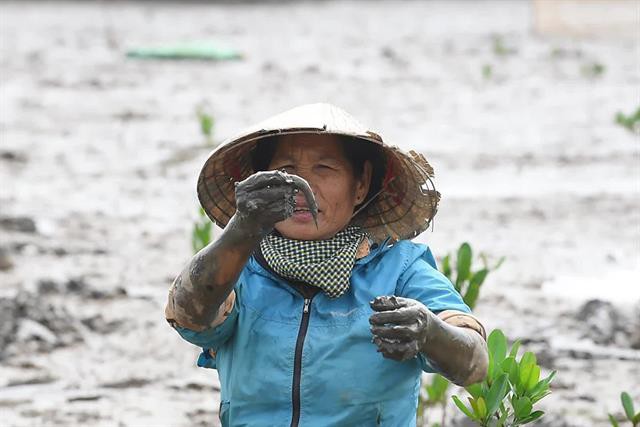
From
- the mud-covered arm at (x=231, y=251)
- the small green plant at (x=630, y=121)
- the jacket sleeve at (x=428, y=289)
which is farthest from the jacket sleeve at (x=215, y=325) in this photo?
the small green plant at (x=630, y=121)

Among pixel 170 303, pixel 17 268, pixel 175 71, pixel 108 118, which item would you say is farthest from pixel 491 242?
pixel 175 71

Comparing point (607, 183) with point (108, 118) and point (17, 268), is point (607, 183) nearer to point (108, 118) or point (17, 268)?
point (17, 268)

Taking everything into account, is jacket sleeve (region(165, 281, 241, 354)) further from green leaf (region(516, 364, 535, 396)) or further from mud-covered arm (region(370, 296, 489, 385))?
green leaf (region(516, 364, 535, 396))

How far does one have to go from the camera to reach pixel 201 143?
8.73 meters

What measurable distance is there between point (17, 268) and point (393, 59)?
27.2 ft

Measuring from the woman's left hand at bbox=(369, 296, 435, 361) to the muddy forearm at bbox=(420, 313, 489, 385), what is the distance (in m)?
0.05

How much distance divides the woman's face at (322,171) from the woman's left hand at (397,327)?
0.39 meters

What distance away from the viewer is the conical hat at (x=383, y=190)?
2.77 metres

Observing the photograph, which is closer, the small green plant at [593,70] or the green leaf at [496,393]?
the green leaf at [496,393]

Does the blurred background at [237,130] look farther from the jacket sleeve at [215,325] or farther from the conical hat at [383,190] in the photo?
the jacket sleeve at [215,325]

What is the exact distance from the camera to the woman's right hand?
2352 millimetres

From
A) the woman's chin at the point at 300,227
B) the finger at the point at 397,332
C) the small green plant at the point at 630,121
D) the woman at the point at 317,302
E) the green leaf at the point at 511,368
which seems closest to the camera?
the finger at the point at 397,332

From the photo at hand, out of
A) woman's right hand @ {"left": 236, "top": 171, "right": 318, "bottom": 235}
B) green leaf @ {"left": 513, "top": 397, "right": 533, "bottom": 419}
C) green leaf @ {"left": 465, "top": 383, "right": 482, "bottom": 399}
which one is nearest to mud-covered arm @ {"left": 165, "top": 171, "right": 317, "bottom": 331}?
woman's right hand @ {"left": 236, "top": 171, "right": 318, "bottom": 235}

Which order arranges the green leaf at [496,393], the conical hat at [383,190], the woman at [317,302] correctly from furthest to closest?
the green leaf at [496,393] → the conical hat at [383,190] → the woman at [317,302]
